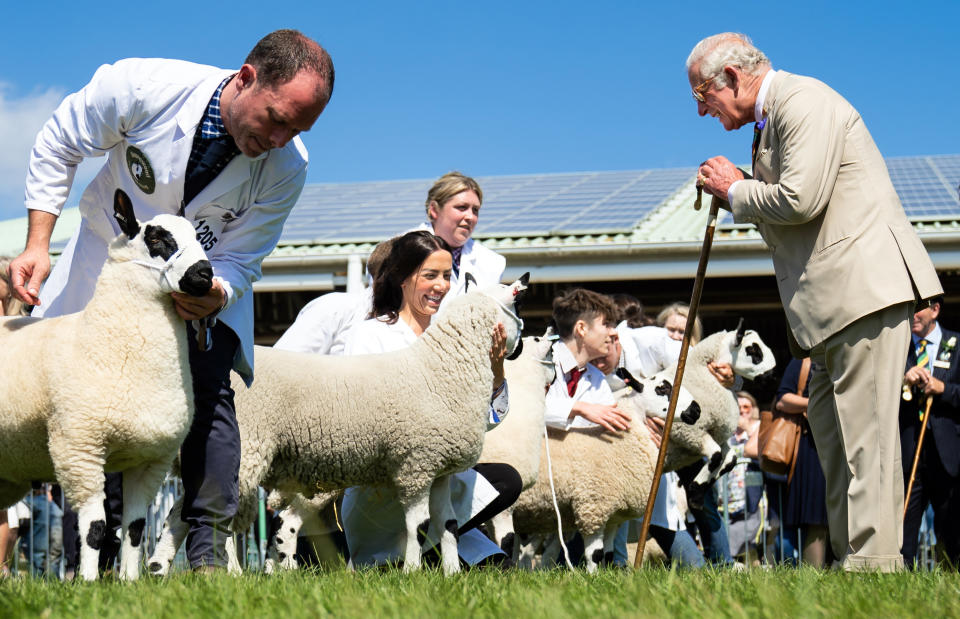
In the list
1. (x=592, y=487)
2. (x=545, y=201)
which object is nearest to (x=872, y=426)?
(x=592, y=487)

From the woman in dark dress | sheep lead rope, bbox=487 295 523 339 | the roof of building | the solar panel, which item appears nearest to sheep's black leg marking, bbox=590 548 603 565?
sheep lead rope, bbox=487 295 523 339

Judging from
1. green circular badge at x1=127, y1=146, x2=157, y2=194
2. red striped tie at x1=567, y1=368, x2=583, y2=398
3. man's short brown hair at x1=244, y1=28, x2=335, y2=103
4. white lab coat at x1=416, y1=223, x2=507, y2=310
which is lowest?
red striped tie at x1=567, y1=368, x2=583, y2=398

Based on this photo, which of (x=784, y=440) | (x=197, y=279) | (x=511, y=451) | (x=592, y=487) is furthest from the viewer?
(x=784, y=440)

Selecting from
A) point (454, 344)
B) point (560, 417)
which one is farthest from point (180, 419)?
point (560, 417)

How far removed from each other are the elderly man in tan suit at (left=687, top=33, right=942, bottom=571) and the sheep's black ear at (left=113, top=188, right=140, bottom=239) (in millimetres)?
2409

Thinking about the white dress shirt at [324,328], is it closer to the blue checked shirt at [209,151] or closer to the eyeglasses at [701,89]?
the blue checked shirt at [209,151]

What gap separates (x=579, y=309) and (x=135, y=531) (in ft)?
11.7

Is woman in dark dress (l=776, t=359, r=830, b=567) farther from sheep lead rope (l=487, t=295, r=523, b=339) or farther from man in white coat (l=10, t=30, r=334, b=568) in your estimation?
man in white coat (l=10, t=30, r=334, b=568)

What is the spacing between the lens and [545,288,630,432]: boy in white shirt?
625 cm

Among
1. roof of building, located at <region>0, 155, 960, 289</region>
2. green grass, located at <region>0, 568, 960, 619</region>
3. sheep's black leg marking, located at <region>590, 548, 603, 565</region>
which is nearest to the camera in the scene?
green grass, located at <region>0, 568, 960, 619</region>

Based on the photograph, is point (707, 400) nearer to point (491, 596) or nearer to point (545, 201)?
point (491, 596)

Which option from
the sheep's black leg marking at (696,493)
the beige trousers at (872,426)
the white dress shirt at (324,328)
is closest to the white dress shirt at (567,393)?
the sheep's black leg marking at (696,493)

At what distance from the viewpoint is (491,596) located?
8.84 feet

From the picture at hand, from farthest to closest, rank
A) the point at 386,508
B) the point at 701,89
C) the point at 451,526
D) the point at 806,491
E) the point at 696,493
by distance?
the point at 806,491 → the point at 696,493 → the point at 386,508 → the point at 451,526 → the point at 701,89
